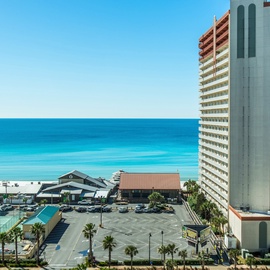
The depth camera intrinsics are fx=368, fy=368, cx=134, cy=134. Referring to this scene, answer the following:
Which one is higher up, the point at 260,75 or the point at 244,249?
the point at 260,75

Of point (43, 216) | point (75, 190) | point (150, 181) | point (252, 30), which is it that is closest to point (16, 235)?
point (43, 216)

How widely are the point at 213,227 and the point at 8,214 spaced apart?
142 ft

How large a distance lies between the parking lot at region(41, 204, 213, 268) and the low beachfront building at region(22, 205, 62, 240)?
1.19 meters

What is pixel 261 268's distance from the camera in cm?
5081

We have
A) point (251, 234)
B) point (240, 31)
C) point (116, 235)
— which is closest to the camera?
point (251, 234)

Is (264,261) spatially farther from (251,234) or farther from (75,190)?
(75,190)

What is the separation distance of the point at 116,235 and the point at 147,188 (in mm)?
28999

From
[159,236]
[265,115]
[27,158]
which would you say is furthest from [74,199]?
[27,158]

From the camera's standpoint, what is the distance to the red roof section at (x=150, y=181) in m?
92.2

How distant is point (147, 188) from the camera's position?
92000 millimetres

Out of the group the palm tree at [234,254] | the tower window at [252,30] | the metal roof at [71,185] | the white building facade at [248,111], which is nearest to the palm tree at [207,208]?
the white building facade at [248,111]

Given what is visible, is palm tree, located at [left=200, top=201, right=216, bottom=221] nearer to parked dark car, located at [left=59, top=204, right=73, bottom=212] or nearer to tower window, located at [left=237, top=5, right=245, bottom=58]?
tower window, located at [left=237, top=5, right=245, bottom=58]

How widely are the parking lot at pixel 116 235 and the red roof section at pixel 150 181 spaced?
8.12 metres

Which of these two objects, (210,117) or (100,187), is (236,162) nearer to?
(210,117)
